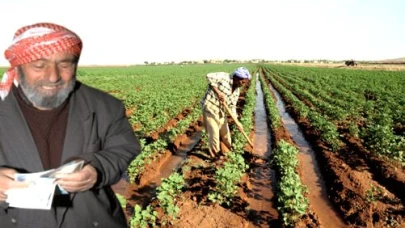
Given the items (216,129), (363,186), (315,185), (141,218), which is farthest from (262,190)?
(141,218)

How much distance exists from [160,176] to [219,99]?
77.3 inches

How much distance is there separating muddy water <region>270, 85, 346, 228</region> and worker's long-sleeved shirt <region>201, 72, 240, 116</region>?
6.74 ft

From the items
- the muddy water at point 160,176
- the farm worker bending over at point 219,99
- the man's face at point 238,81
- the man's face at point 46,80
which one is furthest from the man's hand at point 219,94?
the man's face at point 46,80

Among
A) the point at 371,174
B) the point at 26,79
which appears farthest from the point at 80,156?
the point at 371,174

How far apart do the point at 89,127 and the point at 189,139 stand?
8.76 m

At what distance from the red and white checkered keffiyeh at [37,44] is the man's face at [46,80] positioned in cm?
3

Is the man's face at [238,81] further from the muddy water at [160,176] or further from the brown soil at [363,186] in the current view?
the brown soil at [363,186]

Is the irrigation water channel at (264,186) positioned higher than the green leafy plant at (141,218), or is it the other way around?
the green leafy plant at (141,218)

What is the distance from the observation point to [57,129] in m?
1.85

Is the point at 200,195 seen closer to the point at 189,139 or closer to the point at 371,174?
the point at 371,174

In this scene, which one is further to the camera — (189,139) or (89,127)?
(189,139)

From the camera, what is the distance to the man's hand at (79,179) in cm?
163

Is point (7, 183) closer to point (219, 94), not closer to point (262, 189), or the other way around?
point (219, 94)

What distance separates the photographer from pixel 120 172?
1870mm
